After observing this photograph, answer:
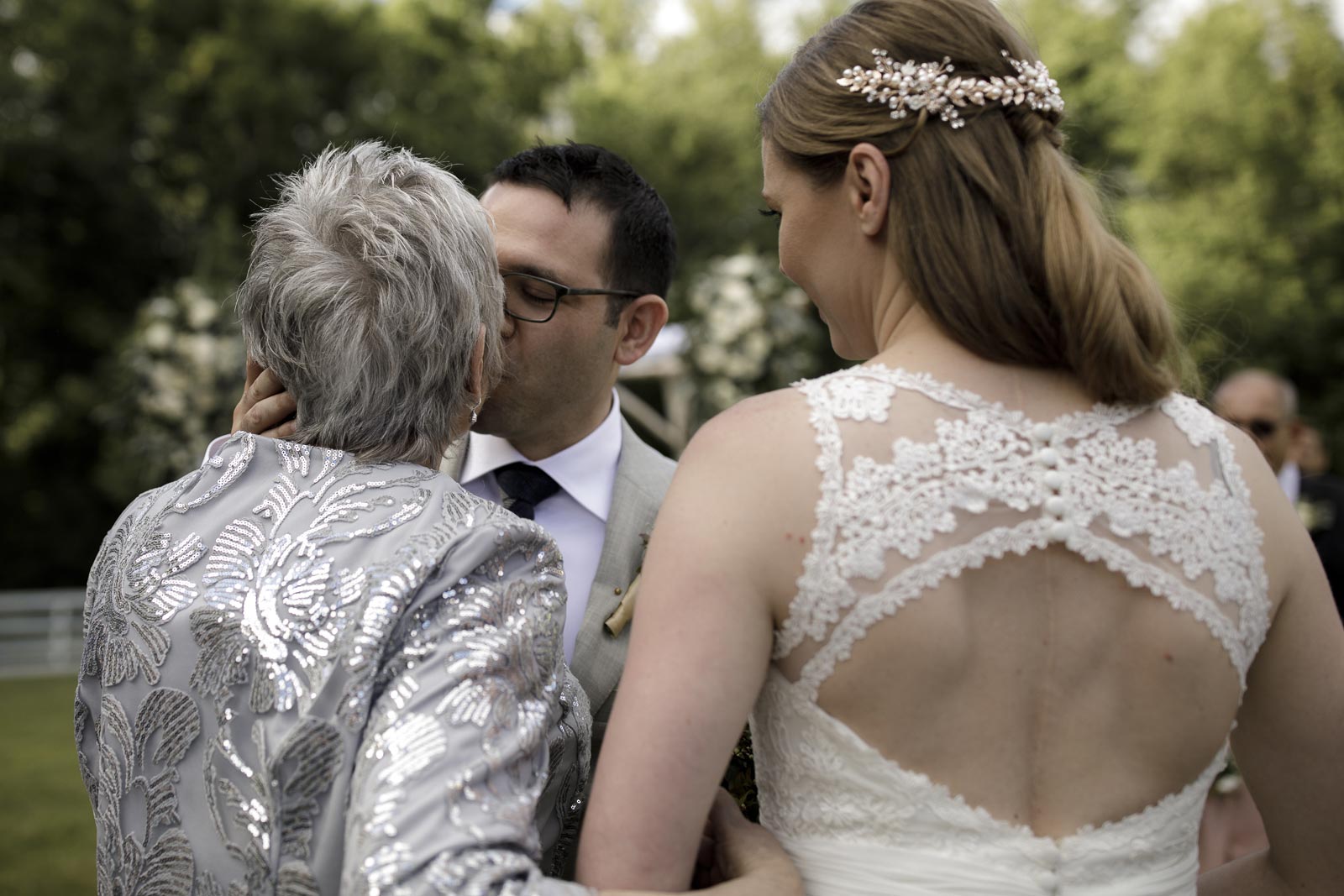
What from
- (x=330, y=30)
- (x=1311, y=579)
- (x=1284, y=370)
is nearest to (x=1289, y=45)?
(x=1284, y=370)

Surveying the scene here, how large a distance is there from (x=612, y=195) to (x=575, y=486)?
82 centimetres

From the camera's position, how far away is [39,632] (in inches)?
675

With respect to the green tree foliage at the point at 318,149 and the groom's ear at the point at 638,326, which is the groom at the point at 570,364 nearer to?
the groom's ear at the point at 638,326

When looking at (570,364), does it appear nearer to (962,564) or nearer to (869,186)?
(869,186)

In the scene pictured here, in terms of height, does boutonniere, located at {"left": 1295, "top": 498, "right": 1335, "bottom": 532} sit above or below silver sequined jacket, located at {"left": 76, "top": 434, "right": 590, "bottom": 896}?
below

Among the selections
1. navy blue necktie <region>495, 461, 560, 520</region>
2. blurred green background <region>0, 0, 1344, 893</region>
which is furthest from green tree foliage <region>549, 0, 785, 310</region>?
navy blue necktie <region>495, 461, 560, 520</region>

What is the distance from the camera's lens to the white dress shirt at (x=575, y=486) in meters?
3.04

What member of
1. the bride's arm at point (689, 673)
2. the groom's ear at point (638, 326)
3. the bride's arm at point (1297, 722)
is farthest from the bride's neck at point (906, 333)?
the groom's ear at point (638, 326)

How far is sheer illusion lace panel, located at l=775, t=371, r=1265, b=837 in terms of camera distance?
1.70m

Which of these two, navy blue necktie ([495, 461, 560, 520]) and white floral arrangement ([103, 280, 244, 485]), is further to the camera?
white floral arrangement ([103, 280, 244, 485])

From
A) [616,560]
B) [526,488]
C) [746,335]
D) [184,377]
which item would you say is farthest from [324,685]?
[184,377]

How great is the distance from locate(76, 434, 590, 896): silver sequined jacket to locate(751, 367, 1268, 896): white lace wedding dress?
1.37 feet

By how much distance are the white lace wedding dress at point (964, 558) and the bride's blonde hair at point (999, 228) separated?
10cm

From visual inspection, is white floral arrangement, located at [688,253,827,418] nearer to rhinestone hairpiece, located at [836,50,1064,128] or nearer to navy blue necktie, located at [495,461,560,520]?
navy blue necktie, located at [495,461,560,520]
